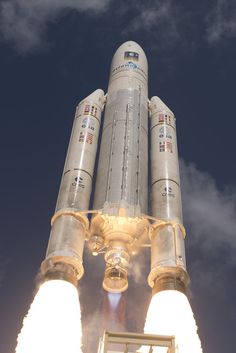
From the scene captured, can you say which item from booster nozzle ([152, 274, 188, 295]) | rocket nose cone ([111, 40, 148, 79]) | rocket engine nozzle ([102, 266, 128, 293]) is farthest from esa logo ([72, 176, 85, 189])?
rocket nose cone ([111, 40, 148, 79])

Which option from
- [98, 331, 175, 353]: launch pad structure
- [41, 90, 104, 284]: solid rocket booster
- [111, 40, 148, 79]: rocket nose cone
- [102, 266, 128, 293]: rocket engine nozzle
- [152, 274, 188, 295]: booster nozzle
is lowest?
[98, 331, 175, 353]: launch pad structure

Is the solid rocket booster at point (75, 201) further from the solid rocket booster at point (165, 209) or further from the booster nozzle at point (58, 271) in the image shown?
the solid rocket booster at point (165, 209)

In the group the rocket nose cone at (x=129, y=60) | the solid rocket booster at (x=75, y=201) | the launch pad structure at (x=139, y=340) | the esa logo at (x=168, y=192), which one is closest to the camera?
the launch pad structure at (x=139, y=340)

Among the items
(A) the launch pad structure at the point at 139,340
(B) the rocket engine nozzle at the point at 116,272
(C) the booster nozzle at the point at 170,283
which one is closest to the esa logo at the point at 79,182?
(B) the rocket engine nozzle at the point at 116,272

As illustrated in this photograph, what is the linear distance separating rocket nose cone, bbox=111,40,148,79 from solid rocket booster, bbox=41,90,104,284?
274 cm

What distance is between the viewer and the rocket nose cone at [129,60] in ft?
75.8

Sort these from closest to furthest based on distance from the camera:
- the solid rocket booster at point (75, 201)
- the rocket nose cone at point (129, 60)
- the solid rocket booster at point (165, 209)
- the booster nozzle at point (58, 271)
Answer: the booster nozzle at point (58, 271) → the solid rocket booster at point (75, 201) → the solid rocket booster at point (165, 209) → the rocket nose cone at point (129, 60)

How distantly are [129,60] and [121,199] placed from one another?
9.73 metres

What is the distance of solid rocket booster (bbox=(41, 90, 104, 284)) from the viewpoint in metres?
15.0

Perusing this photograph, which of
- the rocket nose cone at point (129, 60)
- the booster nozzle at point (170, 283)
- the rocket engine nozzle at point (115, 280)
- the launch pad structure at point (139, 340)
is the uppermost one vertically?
the rocket nose cone at point (129, 60)

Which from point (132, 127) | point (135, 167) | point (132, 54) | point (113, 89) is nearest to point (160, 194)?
point (135, 167)

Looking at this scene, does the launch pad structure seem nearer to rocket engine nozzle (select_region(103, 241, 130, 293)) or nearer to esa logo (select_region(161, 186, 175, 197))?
rocket engine nozzle (select_region(103, 241, 130, 293))

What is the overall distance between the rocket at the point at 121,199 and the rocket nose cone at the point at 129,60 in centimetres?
188

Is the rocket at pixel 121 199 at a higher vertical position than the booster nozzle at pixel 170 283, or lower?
higher
